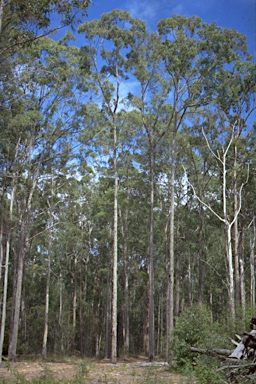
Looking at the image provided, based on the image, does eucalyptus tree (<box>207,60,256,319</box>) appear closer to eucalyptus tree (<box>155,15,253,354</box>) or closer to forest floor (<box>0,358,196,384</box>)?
eucalyptus tree (<box>155,15,253,354</box>)

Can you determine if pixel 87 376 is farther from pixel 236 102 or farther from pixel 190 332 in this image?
pixel 236 102

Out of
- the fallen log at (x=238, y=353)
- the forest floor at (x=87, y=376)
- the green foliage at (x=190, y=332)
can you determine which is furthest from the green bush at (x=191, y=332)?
the fallen log at (x=238, y=353)

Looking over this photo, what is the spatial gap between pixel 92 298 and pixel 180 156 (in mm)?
19378

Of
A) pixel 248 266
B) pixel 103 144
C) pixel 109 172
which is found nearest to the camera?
pixel 103 144

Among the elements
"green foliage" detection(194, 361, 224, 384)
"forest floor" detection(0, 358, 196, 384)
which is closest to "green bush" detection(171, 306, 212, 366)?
"forest floor" detection(0, 358, 196, 384)

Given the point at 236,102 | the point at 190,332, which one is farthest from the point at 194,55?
the point at 190,332

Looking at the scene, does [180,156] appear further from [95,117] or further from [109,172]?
[95,117]

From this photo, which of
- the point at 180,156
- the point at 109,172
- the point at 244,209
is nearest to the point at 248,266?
the point at 244,209

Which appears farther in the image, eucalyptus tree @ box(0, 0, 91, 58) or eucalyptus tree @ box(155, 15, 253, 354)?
eucalyptus tree @ box(155, 15, 253, 354)

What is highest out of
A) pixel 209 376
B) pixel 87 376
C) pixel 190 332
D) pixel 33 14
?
pixel 33 14

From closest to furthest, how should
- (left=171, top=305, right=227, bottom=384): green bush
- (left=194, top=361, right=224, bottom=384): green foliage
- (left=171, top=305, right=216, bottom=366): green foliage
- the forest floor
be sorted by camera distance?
(left=194, top=361, right=224, bottom=384): green foliage
the forest floor
(left=171, top=305, right=227, bottom=384): green bush
(left=171, top=305, right=216, bottom=366): green foliage

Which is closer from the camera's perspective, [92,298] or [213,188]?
[213,188]

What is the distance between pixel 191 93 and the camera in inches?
770

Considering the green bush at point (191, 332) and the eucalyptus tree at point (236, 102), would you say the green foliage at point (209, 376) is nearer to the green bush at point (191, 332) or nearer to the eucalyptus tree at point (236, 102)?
the green bush at point (191, 332)
